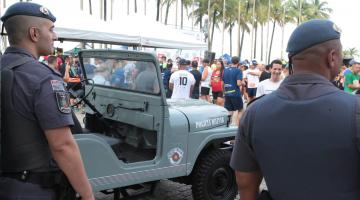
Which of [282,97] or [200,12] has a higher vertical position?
[200,12]

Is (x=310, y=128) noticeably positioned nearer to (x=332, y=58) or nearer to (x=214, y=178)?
(x=332, y=58)

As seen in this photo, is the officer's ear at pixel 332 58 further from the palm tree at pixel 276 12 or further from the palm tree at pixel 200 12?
the palm tree at pixel 276 12

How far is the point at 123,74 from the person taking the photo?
13.5 ft

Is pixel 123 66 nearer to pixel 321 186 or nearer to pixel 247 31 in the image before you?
pixel 321 186

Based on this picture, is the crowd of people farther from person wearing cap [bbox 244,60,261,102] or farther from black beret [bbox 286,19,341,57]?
black beret [bbox 286,19,341,57]

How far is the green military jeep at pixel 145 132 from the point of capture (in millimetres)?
3533

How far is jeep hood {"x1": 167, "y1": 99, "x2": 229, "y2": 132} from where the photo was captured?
4059mm

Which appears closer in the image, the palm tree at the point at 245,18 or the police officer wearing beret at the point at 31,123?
the police officer wearing beret at the point at 31,123

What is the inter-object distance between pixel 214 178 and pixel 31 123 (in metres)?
2.82

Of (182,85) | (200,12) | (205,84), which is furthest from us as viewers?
(200,12)

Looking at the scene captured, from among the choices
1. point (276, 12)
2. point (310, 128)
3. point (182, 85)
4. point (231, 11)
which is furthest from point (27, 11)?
point (276, 12)

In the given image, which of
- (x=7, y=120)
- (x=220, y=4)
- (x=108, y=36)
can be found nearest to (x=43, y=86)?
(x=7, y=120)

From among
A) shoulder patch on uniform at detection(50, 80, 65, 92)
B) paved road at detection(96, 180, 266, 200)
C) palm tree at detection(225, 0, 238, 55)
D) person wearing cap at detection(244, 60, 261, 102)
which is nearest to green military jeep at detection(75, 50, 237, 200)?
paved road at detection(96, 180, 266, 200)

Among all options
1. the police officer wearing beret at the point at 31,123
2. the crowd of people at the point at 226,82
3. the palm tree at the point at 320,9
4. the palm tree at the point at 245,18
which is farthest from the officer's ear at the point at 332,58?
the palm tree at the point at 320,9
